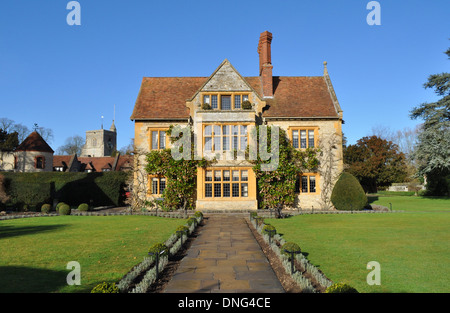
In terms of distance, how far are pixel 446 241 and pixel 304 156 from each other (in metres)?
14.6

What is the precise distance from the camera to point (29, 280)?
7.73m

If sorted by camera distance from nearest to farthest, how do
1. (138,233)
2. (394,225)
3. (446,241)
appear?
(446,241) < (138,233) < (394,225)

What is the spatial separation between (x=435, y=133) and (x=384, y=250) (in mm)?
29172

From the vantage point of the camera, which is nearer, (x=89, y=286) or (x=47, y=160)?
(x=89, y=286)

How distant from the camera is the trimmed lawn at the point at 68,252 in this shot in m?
7.71

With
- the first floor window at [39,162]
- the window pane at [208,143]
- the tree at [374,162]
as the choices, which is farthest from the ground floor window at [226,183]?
the tree at [374,162]

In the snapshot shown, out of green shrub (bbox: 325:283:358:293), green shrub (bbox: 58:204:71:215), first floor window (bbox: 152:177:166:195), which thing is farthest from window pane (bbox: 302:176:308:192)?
green shrub (bbox: 325:283:358:293)

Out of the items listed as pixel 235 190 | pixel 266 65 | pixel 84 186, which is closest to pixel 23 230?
pixel 84 186

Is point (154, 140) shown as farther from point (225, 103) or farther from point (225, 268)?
point (225, 268)

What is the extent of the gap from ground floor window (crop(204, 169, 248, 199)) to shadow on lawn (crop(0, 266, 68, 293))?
666 inches

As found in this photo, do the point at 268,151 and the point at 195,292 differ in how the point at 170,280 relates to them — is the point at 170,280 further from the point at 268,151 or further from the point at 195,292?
the point at 268,151

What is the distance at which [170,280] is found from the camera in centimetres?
780

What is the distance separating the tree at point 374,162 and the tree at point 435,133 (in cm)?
1093
